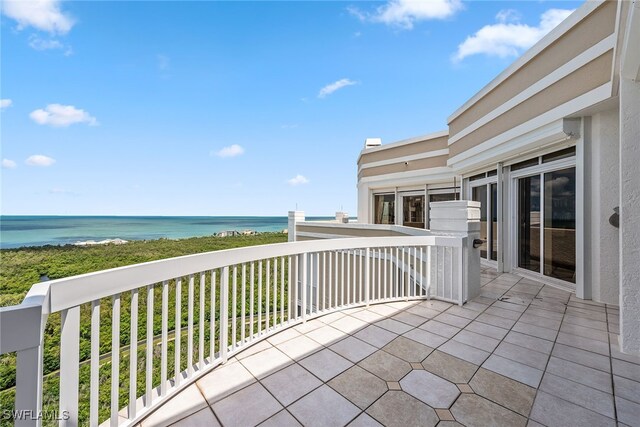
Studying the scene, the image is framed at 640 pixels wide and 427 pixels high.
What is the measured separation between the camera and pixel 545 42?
4.20 metres

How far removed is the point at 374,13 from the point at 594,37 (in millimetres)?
4035

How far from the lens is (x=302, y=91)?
40.5 ft

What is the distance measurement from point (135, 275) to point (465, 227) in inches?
154

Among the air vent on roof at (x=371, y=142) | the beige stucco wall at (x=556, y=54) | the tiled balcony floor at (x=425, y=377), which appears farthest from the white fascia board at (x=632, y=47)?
the air vent on roof at (x=371, y=142)

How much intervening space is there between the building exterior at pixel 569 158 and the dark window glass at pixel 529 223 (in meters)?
0.02

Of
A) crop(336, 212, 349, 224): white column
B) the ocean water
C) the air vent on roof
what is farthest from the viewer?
the ocean water

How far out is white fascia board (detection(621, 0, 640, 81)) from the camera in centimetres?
190

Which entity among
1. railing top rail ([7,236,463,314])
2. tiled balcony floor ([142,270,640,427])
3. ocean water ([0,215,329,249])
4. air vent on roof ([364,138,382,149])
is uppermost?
air vent on roof ([364,138,382,149])

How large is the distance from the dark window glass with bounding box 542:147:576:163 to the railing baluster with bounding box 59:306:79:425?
6283 mm

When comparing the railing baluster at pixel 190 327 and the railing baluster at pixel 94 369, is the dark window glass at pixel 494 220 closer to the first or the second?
the railing baluster at pixel 190 327

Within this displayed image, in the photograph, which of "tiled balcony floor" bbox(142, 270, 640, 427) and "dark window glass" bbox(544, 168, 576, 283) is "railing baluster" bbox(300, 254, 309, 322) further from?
"dark window glass" bbox(544, 168, 576, 283)

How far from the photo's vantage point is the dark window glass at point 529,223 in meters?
4.94

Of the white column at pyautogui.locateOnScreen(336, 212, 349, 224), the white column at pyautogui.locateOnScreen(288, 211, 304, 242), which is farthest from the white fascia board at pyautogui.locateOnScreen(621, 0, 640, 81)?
the white column at pyautogui.locateOnScreen(336, 212, 349, 224)

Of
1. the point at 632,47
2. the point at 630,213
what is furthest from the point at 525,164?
the point at 632,47
